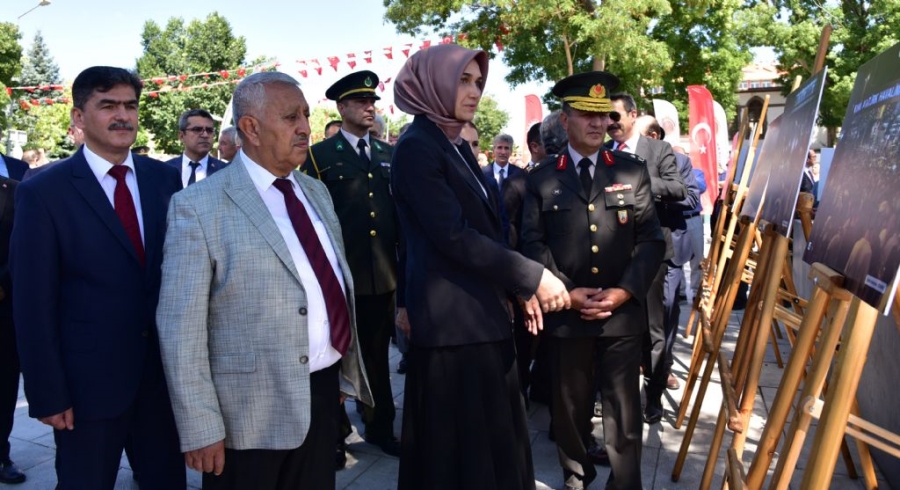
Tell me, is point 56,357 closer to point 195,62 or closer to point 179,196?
point 179,196

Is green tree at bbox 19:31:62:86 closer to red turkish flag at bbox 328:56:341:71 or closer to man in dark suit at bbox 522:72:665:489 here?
red turkish flag at bbox 328:56:341:71

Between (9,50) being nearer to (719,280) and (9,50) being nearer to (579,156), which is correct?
(719,280)

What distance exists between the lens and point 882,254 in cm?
159

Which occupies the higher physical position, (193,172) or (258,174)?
(258,174)

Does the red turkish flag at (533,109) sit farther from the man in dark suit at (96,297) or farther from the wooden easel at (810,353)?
the wooden easel at (810,353)

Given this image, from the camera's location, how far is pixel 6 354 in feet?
11.8

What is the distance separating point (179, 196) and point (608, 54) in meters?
15.3

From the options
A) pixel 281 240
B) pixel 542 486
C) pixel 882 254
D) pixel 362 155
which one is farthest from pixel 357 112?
pixel 882 254

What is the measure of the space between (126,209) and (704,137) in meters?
9.04

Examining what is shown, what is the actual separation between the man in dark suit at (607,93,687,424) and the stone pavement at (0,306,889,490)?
11.2 inches

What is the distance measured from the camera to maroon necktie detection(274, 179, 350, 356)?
2137 mm

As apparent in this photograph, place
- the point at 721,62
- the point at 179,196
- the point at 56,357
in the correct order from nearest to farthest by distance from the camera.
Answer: the point at 179,196 < the point at 56,357 < the point at 721,62

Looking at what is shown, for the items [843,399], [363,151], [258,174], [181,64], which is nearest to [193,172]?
[363,151]

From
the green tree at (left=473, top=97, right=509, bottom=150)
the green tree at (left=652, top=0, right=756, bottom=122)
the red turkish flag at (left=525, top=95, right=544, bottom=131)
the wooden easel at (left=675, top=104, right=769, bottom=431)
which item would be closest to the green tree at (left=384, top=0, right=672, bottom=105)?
the green tree at (left=652, top=0, right=756, bottom=122)
